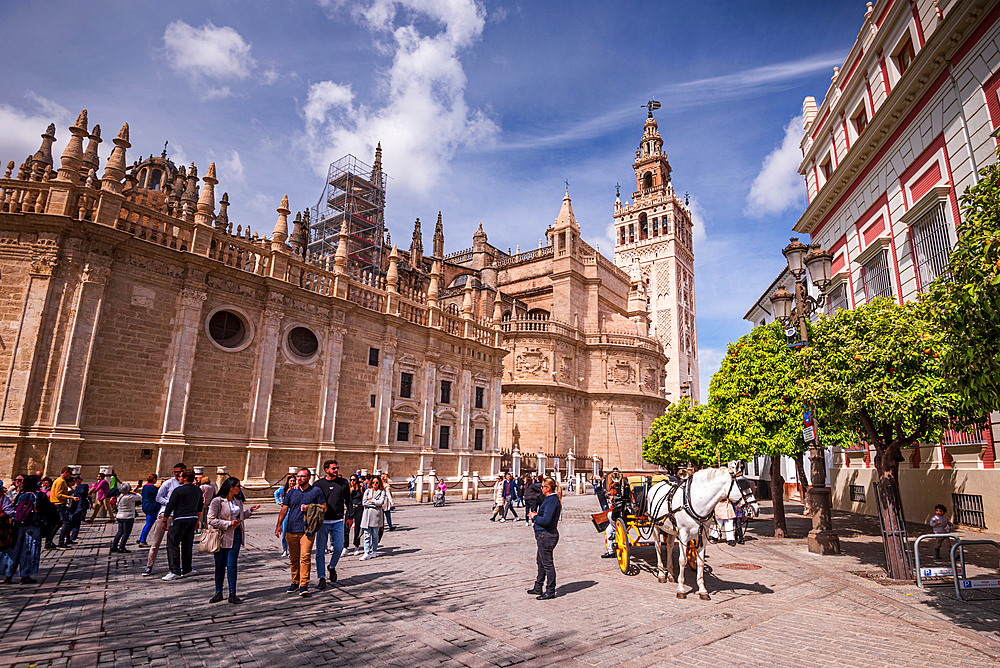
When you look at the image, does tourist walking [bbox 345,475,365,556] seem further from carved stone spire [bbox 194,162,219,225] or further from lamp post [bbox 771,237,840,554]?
carved stone spire [bbox 194,162,219,225]

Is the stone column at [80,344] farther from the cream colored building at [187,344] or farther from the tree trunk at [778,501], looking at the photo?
the tree trunk at [778,501]

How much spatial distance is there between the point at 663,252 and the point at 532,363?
126ft

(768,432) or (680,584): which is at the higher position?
(768,432)

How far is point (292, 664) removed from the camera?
16.3 feet

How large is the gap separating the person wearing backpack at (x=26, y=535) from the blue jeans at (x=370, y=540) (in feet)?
17.9

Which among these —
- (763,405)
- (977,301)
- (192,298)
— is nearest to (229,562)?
(977,301)

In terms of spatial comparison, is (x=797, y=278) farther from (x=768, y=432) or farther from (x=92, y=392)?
(x=92, y=392)

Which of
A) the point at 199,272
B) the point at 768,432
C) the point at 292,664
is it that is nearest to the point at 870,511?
the point at 768,432

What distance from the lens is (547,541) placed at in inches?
306

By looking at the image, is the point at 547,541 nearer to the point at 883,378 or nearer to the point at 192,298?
the point at 883,378

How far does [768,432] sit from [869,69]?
13.5 meters

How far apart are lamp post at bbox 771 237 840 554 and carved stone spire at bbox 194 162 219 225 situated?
68.5 feet

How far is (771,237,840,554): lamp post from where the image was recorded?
34.3ft

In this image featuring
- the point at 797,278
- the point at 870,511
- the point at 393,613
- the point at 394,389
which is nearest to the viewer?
the point at 393,613
